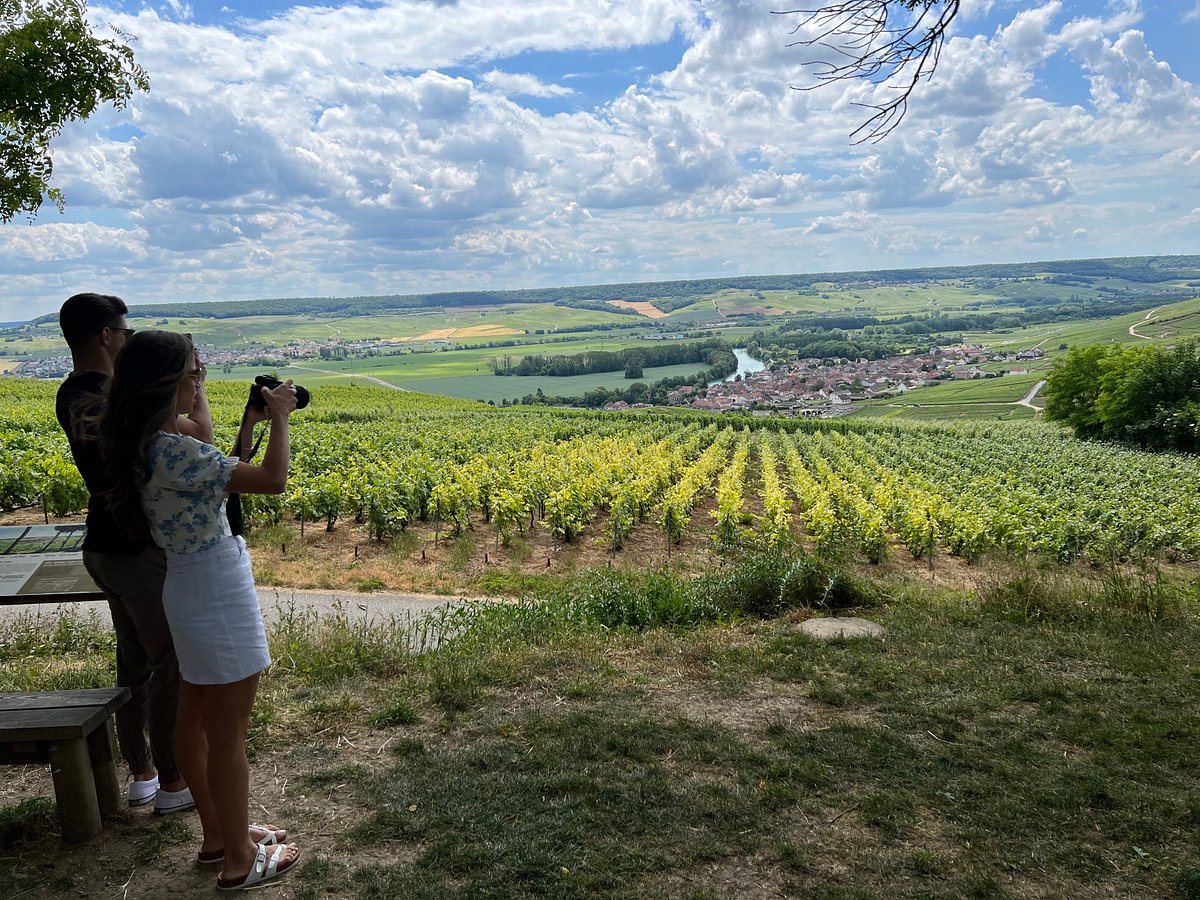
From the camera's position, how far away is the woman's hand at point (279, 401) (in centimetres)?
272

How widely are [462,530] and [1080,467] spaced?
81.3ft

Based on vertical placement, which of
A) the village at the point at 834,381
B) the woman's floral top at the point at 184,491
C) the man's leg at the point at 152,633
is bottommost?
the village at the point at 834,381

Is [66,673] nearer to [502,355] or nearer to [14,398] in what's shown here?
[14,398]

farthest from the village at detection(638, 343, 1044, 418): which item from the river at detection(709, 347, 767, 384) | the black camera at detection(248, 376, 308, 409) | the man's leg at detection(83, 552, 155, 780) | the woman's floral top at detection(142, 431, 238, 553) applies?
the woman's floral top at detection(142, 431, 238, 553)

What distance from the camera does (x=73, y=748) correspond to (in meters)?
3.03

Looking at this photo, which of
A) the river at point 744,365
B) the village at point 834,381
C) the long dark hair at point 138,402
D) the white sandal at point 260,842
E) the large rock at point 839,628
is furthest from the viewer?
the river at point 744,365

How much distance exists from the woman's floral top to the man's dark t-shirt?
31cm

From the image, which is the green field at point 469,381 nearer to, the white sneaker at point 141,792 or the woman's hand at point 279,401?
the white sneaker at point 141,792

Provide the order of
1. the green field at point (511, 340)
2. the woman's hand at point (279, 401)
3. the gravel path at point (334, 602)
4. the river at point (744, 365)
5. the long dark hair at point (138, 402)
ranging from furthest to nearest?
the river at point (744, 365) < the green field at point (511, 340) < the gravel path at point (334, 602) < the woman's hand at point (279, 401) < the long dark hair at point (138, 402)

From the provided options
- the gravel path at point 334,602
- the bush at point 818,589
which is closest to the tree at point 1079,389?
the bush at point 818,589

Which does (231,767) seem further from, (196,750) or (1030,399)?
(1030,399)

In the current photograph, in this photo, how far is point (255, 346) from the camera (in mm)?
56562

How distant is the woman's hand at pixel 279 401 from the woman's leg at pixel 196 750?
3.53 ft

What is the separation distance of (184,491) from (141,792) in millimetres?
1773
